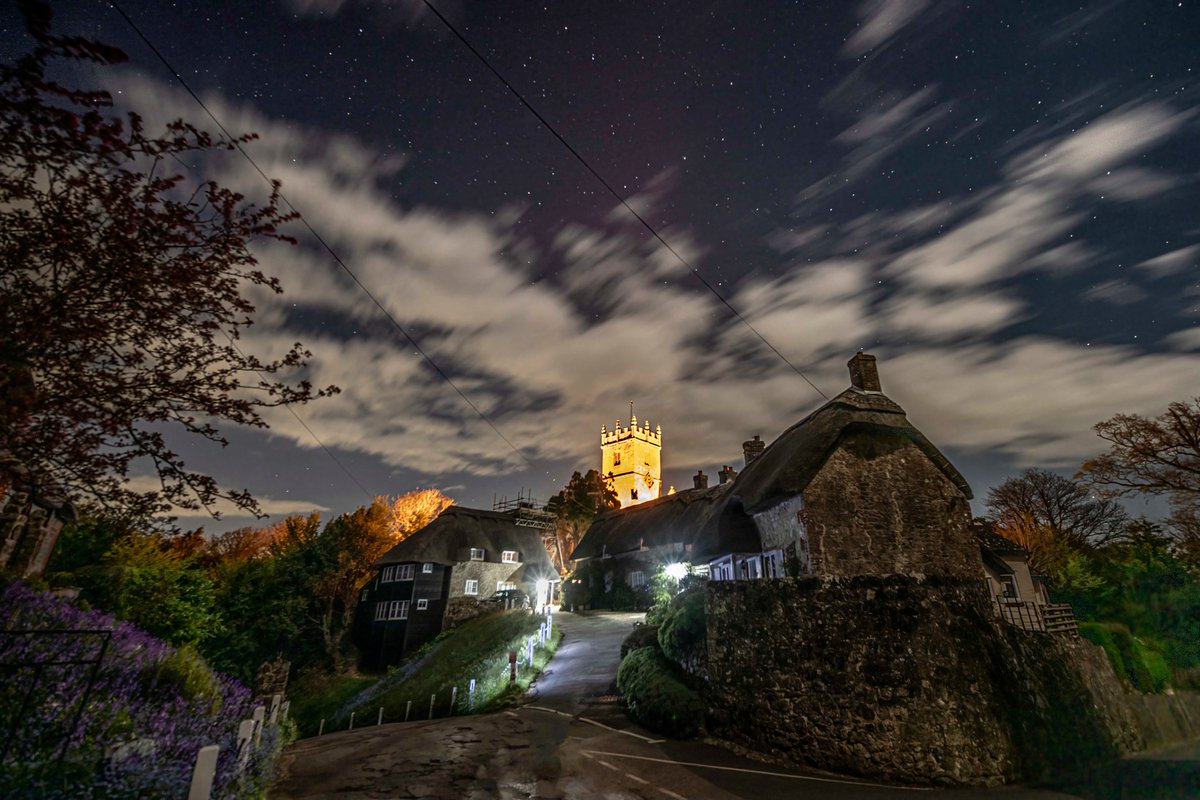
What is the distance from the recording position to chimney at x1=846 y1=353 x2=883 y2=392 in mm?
20859

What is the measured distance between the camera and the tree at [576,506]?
58.5m

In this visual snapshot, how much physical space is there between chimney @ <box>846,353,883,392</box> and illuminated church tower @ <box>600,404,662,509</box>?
2821 inches

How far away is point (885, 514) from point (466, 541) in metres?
29.9

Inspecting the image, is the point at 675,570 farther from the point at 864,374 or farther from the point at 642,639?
the point at 864,374

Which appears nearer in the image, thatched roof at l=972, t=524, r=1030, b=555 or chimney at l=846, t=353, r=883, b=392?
chimney at l=846, t=353, r=883, b=392

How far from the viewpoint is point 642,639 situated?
57.4 ft

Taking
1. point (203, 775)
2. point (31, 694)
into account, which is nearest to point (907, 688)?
point (203, 775)

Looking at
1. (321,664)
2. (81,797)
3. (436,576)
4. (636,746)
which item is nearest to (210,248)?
(81,797)

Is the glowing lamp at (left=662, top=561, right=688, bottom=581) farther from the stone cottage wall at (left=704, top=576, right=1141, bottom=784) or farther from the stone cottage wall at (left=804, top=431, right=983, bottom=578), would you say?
the stone cottage wall at (left=704, top=576, right=1141, bottom=784)

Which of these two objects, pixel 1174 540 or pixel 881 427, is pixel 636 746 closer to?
pixel 881 427

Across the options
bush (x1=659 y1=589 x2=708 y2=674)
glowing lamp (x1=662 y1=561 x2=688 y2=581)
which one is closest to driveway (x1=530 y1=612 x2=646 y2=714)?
bush (x1=659 y1=589 x2=708 y2=674)

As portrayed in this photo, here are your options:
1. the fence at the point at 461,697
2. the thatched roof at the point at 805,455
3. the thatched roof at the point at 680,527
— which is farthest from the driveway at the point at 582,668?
the thatched roof at the point at 805,455

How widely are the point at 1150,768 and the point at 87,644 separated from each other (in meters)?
20.6

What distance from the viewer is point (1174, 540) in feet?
80.4
